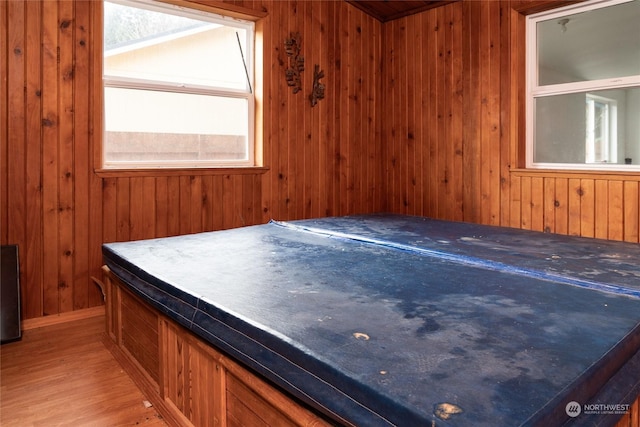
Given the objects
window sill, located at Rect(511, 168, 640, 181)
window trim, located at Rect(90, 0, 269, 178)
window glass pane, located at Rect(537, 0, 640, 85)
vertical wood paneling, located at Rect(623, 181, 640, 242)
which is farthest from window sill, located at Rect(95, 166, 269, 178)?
vertical wood paneling, located at Rect(623, 181, 640, 242)

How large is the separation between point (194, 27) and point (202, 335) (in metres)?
2.55

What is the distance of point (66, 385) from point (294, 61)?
276cm

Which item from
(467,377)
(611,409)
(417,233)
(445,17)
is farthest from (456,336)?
(445,17)

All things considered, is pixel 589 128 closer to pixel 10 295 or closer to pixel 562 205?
pixel 562 205

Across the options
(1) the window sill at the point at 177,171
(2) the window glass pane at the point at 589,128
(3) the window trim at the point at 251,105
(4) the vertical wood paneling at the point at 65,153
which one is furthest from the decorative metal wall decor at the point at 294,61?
(2) the window glass pane at the point at 589,128

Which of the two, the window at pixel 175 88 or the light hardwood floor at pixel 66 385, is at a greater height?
the window at pixel 175 88

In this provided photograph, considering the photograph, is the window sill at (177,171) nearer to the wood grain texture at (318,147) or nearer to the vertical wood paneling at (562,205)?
the wood grain texture at (318,147)

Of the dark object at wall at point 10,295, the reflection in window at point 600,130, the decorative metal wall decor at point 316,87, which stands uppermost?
the decorative metal wall decor at point 316,87

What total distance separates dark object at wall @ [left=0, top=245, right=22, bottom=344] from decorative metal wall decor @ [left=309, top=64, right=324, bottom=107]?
2379 mm

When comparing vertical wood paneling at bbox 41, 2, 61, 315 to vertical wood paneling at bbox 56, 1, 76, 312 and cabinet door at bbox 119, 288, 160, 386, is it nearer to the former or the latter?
vertical wood paneling at bbox 56, 1, 76, 312

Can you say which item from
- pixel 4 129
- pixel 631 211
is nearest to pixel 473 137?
pixel 631 211

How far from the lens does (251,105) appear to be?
3.67 meters

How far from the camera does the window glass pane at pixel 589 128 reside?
10.3ft

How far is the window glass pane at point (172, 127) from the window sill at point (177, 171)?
123 mm
